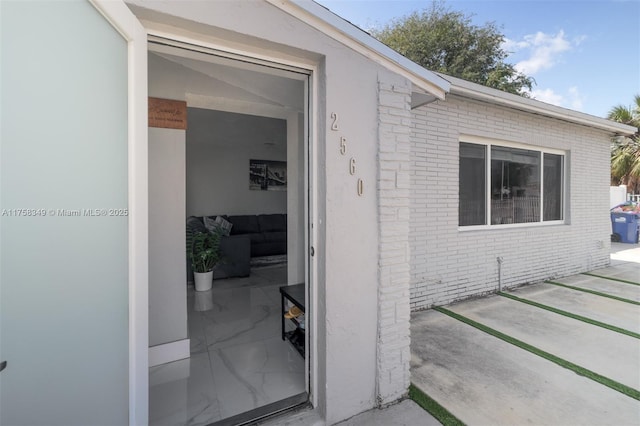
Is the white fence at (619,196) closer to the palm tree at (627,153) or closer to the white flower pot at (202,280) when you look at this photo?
the palm tree at (627,153)

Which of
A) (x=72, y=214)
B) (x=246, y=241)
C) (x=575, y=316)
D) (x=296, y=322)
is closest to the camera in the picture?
(x=72, y=214)

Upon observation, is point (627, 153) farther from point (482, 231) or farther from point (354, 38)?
point (354, 38)

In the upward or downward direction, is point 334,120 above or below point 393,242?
above

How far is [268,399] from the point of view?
7.08ft

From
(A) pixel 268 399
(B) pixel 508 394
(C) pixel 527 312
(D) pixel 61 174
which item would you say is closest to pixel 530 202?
(C) pixel 527 312

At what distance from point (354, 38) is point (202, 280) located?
390 centimetres

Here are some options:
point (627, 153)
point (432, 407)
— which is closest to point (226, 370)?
point (432, 407)

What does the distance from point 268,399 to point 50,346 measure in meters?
1.47

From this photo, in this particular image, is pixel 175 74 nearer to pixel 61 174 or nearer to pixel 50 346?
pixel 61 174

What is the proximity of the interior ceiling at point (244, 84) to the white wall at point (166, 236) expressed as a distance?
21.2 inches

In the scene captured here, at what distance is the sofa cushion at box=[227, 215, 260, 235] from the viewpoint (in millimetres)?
7105

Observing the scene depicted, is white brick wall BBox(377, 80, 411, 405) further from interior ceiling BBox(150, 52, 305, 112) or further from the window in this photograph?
the window

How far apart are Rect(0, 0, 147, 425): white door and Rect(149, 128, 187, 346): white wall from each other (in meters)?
1.17

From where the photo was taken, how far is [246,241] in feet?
17.8
